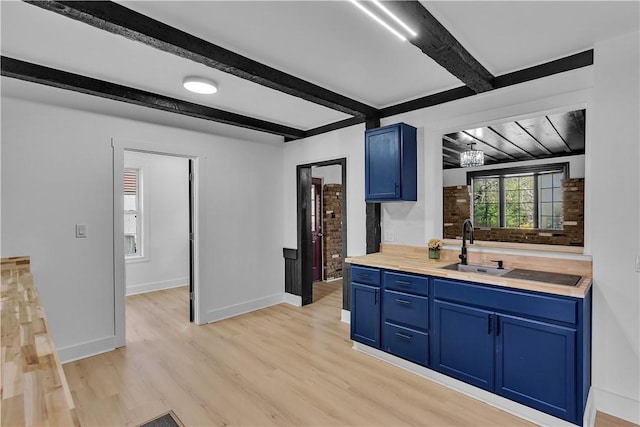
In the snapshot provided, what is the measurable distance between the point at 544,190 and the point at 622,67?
4446 millimetres

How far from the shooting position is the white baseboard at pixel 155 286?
17.9 ft

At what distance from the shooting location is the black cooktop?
7.08ft

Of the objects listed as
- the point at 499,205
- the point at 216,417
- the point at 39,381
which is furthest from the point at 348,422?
the point at 499,205

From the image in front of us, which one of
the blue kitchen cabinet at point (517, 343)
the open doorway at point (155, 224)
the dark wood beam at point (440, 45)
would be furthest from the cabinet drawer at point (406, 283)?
the open doorway at point (155, 224)

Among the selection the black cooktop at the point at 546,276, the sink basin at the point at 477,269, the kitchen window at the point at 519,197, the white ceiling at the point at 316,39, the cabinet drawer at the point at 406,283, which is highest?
the white ceiling at the point at 316,39

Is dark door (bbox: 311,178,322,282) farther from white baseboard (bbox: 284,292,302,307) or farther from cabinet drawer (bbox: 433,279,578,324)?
cabinet drawer (bbox: 433,279,578,324)

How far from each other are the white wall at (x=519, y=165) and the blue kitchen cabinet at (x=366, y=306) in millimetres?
3157

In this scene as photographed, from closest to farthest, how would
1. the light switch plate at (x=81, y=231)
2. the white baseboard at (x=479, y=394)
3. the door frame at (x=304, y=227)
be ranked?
the white baseboard at (x=479, y=394)
the light switch plate at (x=81, y=231)
the door frame at (x=304, y=227)

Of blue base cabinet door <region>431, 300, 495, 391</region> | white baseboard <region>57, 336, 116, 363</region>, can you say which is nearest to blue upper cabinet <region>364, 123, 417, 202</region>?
blue base cabinet door <region>431, 300, 495, 391</region>

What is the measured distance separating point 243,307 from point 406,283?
8.22 feet

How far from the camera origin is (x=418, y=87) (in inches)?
121

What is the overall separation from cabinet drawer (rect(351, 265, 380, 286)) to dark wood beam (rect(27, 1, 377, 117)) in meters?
1.64

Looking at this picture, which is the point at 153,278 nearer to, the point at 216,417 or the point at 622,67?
the point at 216,417

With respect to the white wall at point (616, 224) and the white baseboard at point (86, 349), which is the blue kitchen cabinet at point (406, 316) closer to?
the white wall at point (616, 224)
